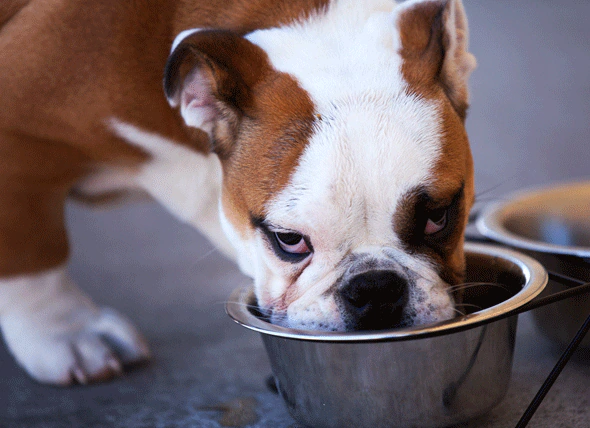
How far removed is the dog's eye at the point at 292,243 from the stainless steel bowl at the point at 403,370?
0.15 metres

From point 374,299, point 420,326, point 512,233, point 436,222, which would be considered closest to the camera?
point 420,326

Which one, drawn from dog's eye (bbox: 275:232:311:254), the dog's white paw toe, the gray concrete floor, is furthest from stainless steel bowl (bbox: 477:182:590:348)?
the dog's white paw toe

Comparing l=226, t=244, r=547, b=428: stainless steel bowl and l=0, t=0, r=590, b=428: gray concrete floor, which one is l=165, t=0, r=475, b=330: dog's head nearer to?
l=226, t=244, r=547, b=428: stainless steel bowl

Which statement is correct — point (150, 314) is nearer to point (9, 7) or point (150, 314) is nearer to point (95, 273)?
point (95, 273)

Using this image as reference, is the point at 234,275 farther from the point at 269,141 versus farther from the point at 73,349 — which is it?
Result: the point at 269,141

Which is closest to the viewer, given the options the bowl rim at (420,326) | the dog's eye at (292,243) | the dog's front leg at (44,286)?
the bowl rim at (420,326)

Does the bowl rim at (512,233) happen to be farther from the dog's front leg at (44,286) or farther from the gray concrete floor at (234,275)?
the dog's front leg at (44,286)

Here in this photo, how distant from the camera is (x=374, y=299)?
4.05ft

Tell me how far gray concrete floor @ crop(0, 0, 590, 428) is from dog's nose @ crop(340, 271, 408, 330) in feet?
0.92

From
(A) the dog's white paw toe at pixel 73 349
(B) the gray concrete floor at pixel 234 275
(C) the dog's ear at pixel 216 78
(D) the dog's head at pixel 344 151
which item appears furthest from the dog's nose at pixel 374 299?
(A) the dog's white paw toe at pixel 73 349

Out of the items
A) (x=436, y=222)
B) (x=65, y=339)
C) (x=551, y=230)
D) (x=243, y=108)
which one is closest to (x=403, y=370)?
(x=436, y=222)

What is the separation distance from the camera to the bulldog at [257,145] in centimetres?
126

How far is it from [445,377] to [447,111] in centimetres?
48

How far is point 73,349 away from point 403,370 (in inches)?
38.1
